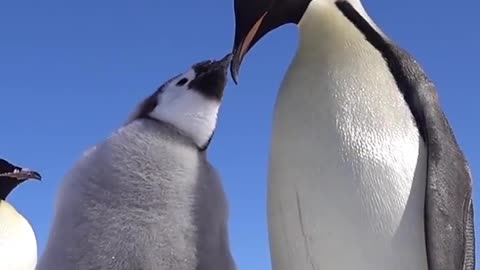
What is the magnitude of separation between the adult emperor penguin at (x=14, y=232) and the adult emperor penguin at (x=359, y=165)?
4.32 meters

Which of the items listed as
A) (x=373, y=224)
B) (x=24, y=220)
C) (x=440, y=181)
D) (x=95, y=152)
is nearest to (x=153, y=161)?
(x=95, y=152)

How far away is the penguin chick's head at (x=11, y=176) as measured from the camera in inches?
340

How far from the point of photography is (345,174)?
3.79 metres

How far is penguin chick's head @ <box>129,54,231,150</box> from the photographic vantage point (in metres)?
3.83

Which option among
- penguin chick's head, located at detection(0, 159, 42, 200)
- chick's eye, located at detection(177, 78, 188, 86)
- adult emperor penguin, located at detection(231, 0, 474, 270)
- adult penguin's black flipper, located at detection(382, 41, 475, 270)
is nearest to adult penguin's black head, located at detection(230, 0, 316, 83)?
adult emperor penguin, located at detection(231, 0, 474, 270)

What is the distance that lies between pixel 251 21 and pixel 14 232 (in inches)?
188

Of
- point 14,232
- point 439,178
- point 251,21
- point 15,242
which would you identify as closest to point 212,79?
point 251,21

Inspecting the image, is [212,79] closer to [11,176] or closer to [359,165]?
[359,165]

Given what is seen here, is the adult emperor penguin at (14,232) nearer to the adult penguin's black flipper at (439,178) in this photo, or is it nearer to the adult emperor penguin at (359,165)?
the adult emperor penguin at (359,165)

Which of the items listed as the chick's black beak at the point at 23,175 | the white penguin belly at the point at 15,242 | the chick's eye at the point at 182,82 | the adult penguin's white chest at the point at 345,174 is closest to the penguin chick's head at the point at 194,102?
the chick's eye at the point at 182,82

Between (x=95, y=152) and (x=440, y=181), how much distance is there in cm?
128

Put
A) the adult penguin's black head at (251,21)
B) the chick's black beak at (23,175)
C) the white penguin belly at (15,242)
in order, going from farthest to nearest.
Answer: the chick's black beak at (23,175) < the white penguin belly at (15,242) < the adult penguin's black head at (251,21)

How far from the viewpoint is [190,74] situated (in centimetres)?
396

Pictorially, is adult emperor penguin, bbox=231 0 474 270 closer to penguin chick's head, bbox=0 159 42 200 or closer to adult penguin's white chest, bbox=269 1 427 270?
adult penguin's white chest, bbox=269 1 427 270
